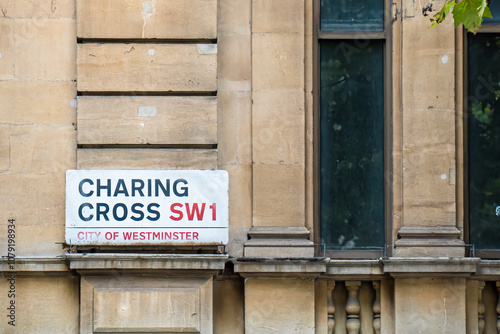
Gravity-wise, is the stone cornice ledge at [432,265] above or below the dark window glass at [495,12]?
below

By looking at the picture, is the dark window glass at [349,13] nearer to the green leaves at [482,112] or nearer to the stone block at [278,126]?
the stone block at [278,126]

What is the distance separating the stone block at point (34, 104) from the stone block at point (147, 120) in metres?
0.23

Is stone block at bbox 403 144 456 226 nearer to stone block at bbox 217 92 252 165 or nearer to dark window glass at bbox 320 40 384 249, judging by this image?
dark window glass at bbox 320 40 384 249

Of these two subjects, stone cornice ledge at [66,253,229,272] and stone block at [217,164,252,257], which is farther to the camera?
stone block at [217,164,252,257]

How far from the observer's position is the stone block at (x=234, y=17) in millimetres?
12562

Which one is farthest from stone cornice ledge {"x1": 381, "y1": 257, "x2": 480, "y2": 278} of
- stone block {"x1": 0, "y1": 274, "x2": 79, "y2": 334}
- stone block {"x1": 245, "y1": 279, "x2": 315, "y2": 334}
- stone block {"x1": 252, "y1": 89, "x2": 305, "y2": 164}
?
Answer: stone block {"x1": 0, "y1": 274, "x2": 79, "y2": 334}

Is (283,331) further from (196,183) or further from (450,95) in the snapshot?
(450,95)

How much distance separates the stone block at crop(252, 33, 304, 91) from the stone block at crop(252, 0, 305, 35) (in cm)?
8

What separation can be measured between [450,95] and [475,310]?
9.20 ft

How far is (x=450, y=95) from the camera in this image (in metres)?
12.4

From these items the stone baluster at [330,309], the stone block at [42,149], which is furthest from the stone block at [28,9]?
the stone baluster at [330,309]

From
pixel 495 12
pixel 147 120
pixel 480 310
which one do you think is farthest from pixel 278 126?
pixel 480 310

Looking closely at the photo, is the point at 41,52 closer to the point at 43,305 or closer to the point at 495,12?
the point at 43,305

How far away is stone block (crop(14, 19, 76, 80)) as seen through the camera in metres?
12.4
